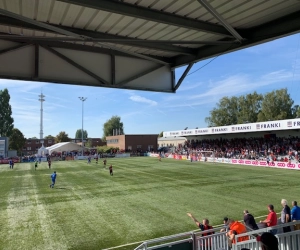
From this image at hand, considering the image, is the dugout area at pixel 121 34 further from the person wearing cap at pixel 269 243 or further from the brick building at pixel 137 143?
the brick building at pixel 137 143

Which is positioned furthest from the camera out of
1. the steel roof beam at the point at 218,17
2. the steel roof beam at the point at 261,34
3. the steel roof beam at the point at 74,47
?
the steel roof beam at the point at 74,47

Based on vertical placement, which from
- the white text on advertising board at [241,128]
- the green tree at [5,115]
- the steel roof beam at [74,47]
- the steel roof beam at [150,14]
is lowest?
the steel roof beam at [74,47]

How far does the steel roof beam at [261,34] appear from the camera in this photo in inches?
172

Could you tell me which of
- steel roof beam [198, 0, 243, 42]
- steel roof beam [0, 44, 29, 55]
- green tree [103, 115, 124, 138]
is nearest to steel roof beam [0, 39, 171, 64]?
steel roof beam [0, 44, 29, 55]

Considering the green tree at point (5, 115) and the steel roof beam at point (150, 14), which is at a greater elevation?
the green tree at point (5, 115)

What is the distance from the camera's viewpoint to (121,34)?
518cm

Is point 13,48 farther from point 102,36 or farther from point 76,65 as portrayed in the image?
point 102,36

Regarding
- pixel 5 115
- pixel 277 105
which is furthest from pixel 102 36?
pixel 277 105

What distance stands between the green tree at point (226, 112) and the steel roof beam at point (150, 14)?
90.0 m

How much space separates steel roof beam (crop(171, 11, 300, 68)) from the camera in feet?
14.3

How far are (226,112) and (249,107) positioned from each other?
816 centimetres

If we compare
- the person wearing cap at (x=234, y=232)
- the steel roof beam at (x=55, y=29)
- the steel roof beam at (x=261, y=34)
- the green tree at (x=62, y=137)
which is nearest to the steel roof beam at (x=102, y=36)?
the steel roof beam at (x=55, y=29)

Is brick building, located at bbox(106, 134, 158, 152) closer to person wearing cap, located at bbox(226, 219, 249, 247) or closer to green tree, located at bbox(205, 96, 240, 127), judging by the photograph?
green tree, located at bbox(205, 96, 240, 127)

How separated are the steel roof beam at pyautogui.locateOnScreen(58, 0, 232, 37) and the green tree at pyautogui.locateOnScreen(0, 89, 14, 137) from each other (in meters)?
77.4
